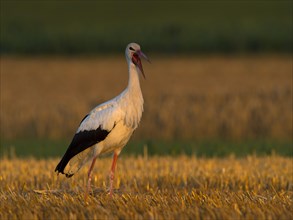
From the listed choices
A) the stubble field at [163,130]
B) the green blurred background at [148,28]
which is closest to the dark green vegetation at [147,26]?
the green blurred background at [148,28]

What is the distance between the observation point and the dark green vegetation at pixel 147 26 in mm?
45469

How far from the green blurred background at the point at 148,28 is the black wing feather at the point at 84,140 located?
22680mm

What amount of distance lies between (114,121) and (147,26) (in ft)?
133

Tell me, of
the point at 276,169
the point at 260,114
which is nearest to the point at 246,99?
the point at 260,114

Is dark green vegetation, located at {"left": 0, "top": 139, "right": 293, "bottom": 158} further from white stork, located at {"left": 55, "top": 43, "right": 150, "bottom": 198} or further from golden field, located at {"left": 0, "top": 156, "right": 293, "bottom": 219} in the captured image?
white stork, located at {"left": 55, "top": 43, "right": 150, "bottom": 198}

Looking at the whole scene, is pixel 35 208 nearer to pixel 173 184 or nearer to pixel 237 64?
pixel 173 184

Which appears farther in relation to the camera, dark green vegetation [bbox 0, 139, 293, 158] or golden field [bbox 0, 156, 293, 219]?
dark green vegetation [bbox 0, 139, 293, 158]

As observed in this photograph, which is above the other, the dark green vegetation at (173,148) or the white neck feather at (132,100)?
the white neck feather at (132,100)

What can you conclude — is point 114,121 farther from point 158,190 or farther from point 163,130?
point 163,130

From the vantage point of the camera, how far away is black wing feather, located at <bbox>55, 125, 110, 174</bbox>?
11820 millimetres

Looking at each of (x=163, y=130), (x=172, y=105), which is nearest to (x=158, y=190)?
(x=163, y=130)

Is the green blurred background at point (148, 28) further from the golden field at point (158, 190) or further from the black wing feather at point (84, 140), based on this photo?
the black wing feather at point (84, 140)

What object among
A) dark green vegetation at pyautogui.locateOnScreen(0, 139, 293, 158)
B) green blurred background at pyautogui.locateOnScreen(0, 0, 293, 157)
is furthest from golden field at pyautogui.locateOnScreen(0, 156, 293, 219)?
green blurred background at pyautogui.locateOnScreen(0, 0, 293, 157)

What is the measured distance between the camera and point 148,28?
50719 mm
